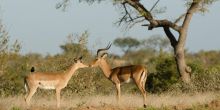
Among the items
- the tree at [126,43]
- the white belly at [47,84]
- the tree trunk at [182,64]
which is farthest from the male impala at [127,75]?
the tree at [126,43]

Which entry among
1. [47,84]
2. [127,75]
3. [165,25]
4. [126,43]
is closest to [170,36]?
[165,25]

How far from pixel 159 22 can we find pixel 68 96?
575cm

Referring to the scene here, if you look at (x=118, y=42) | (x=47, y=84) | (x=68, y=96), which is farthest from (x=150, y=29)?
(x=118, y=42)

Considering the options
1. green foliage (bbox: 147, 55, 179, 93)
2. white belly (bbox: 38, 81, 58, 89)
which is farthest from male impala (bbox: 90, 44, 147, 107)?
green foliage (bbox: 147, 55, 179, 93)

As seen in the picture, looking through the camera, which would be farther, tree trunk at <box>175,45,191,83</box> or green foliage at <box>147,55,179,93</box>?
green foliage at <box>147,55,179,93</box>

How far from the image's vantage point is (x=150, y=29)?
2725 cm

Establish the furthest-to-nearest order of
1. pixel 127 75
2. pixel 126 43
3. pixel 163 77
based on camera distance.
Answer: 1. pixel 126 43
2. pixel 163 77
3. pixel 127 75

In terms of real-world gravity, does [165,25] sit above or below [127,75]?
below

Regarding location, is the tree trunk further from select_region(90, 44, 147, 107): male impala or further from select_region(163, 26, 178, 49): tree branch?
select_region(90, 44, 147, 107): male impala

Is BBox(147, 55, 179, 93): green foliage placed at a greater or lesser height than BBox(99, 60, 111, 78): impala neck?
lesser

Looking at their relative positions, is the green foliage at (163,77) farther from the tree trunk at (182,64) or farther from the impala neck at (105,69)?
the impala neck at (105,69)

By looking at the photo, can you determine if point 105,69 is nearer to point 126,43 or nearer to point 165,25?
point 165,25

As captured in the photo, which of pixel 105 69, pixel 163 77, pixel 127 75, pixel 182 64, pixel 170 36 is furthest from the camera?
pixel 163 77

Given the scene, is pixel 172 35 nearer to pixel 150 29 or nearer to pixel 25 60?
pixel 150 29
